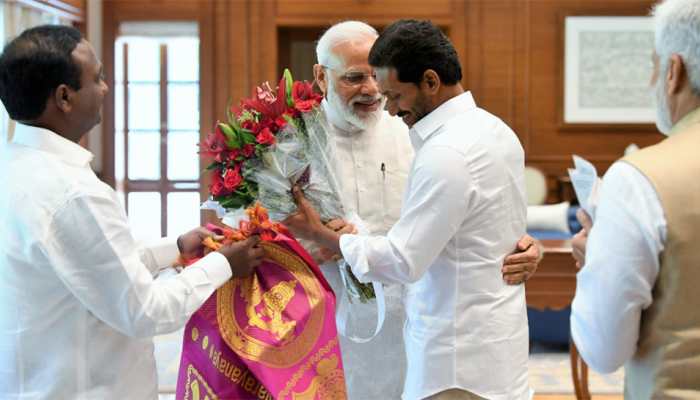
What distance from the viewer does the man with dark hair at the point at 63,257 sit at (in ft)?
5.29

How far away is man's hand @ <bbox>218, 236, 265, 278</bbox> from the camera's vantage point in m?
1.96

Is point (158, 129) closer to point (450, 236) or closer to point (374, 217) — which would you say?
point (374, 217)

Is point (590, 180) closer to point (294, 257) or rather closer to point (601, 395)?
point (294, 257)

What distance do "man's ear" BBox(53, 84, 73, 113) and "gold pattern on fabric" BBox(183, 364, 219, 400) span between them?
2.25 feet

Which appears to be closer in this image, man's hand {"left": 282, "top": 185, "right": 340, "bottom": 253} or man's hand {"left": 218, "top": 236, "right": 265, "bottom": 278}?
man's hand {"left": 218, "top": 236, "right": 265, "bottom": 278}

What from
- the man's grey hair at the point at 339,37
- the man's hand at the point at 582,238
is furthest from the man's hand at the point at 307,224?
the man's hand at the point at 582,238

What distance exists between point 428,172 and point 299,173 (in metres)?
0.45

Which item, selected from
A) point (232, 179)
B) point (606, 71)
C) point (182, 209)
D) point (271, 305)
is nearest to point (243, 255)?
point (271, 305)

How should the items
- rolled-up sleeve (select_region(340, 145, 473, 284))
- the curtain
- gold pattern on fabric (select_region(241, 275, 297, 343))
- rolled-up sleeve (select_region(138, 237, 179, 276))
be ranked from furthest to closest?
the curtain, rolled-up sleeve (select_region(138, 237, 179, 276)), gold pattern on fabric (select_region(241, 275, 297, 343)), rolled-up sleeve (select_region(340, 145, 473, 284))

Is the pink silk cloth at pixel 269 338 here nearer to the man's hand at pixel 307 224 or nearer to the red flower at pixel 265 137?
the man's hand at pixel 307 224

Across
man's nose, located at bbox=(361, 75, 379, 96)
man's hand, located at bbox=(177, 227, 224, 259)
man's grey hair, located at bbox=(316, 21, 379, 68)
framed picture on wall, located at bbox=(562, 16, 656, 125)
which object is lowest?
man's hand, located at bbox=(177, 227, 224, 259)

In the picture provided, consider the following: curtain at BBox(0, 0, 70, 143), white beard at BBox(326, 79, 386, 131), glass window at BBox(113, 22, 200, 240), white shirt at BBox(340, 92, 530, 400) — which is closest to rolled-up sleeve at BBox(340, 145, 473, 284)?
white shirt at BBox(340, 92, 530, 400)

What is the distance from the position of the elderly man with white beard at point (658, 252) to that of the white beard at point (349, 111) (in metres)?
1.35

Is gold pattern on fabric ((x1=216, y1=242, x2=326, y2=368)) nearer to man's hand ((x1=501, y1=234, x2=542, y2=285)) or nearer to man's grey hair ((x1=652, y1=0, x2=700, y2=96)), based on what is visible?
man's hand ((x1=501, y1=234, x2=542, y2=285))
